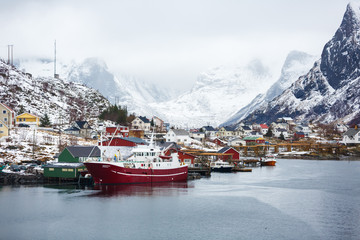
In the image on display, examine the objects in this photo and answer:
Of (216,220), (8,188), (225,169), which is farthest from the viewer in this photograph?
(225,169)

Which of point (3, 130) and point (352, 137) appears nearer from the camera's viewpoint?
point (3, 130)

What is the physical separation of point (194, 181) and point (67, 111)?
105992mm

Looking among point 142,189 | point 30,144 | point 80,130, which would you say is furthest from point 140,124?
point 142,189

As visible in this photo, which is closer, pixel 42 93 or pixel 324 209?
pixel 324 209

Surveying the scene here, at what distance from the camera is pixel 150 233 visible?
148 feet

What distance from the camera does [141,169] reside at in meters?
76.4

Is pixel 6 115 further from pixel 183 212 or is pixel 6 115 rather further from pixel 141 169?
pixel 183 212

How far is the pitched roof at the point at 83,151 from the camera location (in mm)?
81625

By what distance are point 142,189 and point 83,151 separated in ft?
60.6

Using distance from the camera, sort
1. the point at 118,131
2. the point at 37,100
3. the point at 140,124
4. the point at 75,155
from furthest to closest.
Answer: the point at 140,124, the point at 37,100, the point at 118,131, the point at 75,155

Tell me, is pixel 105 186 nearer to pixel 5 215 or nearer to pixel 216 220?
pixel 5 215

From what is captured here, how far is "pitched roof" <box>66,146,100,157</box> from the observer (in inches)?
3214

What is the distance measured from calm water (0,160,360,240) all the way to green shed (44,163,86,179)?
3983 mm

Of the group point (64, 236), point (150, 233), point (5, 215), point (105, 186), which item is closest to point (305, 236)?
point (150, 233)
